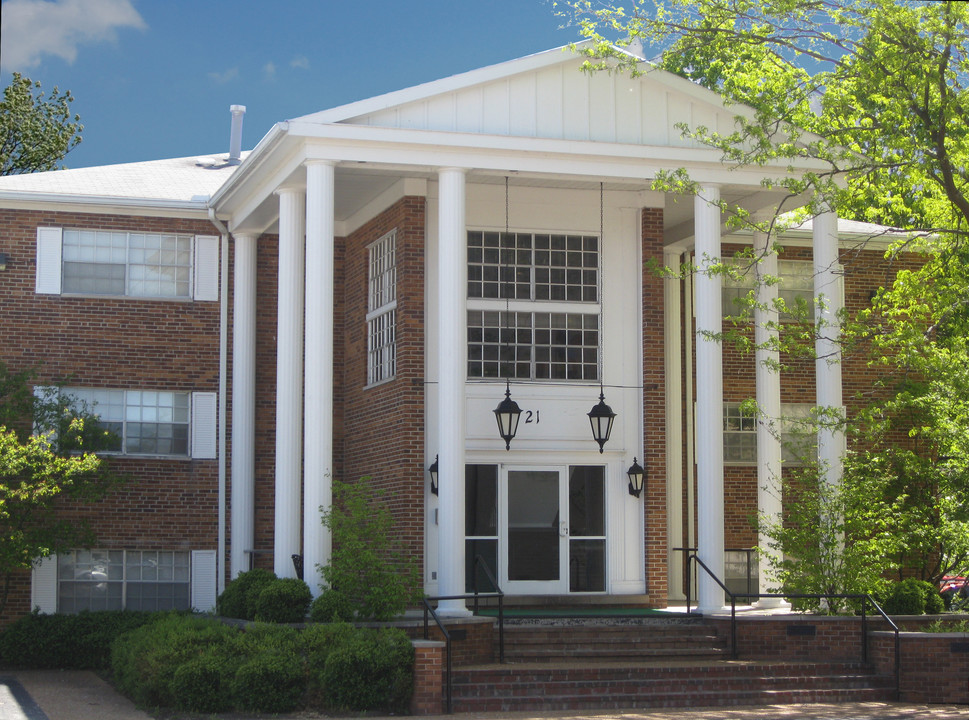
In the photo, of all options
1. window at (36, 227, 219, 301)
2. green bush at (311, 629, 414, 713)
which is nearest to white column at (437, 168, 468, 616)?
green bush at (311, 629, 414, 713)

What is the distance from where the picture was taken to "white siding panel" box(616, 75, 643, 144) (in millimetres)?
17516

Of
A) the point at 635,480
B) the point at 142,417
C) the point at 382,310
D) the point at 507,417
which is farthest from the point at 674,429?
the point at 142,417

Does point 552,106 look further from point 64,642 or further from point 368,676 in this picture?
point 64,642

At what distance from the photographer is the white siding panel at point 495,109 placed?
17.0m

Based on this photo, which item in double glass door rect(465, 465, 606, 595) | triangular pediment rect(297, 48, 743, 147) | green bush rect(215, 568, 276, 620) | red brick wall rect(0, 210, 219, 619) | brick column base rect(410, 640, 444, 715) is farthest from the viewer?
red brick wall rect(0, 210, 219, 619)

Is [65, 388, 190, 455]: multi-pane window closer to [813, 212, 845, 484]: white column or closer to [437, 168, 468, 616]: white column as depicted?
[437, 168, 468, 616]: white column

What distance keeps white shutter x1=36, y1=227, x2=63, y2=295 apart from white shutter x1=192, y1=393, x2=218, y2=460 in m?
2.83

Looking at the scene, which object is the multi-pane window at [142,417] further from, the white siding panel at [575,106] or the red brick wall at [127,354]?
the white siding panel at [575,106]

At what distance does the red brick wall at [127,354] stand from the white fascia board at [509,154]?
18.0 ft

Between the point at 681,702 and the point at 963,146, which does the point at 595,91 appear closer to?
the point at 963,146

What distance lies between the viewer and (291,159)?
17250 mm

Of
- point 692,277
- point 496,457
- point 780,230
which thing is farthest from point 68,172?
point 780,230

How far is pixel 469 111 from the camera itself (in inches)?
668

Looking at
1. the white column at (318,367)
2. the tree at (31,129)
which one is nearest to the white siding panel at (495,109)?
the white column at (318,367)
